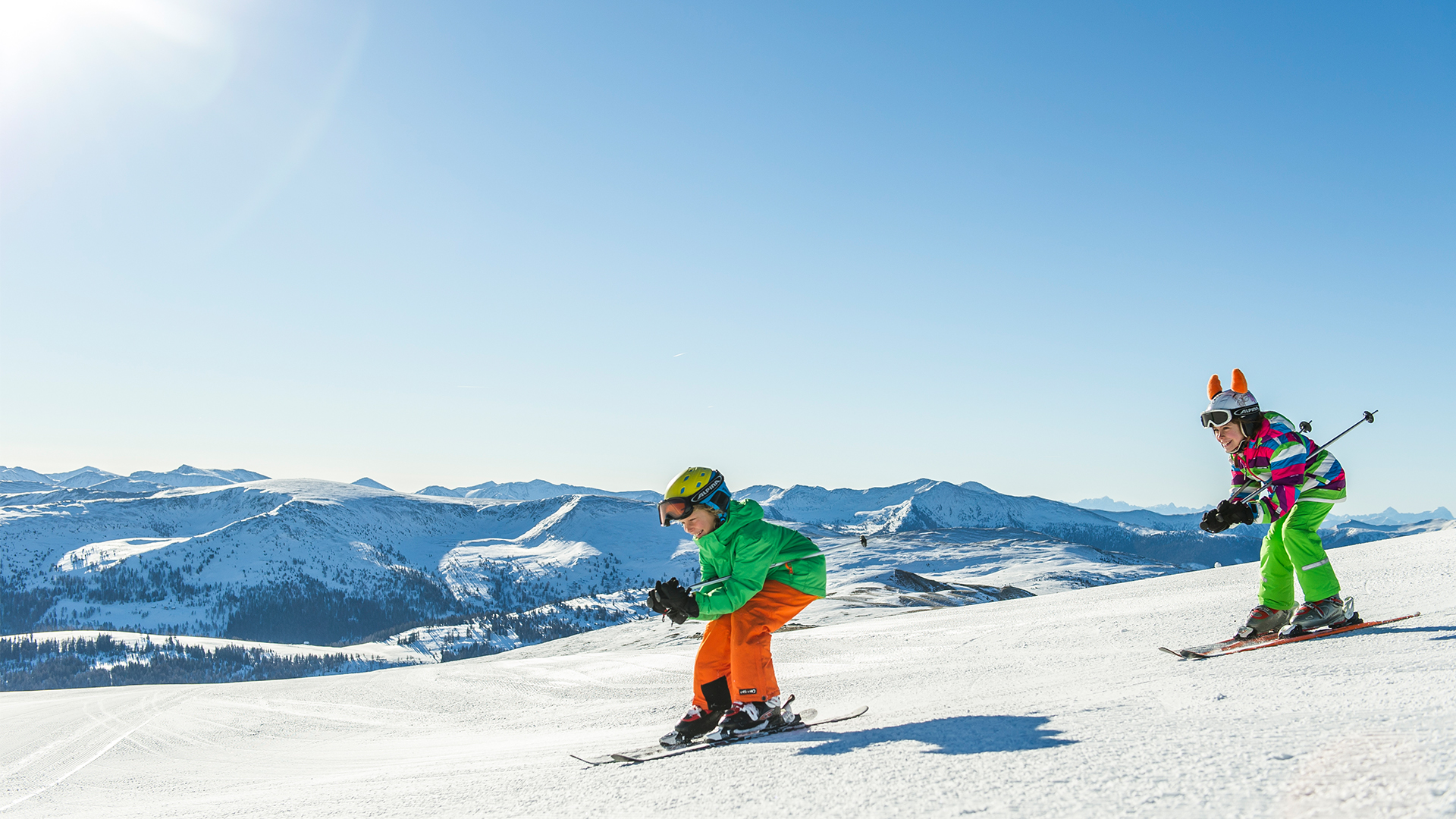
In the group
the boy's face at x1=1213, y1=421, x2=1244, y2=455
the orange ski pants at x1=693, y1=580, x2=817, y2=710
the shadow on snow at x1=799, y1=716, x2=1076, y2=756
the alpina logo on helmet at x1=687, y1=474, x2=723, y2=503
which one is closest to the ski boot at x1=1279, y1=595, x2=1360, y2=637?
the boy's face at x1=1213, y1=421, x2=1244, y2=455

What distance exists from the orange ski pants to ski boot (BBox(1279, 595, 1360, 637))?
144 inches

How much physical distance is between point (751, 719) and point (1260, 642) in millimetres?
3885

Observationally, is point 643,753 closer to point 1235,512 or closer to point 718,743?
point 718,743

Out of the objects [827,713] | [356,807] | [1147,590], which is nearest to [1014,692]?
[827,713]

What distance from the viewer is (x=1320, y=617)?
5.91 m

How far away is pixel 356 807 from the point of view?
4.46m

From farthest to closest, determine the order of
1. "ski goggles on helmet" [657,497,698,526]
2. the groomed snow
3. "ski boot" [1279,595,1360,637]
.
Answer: "ski boot" [1279,595,1360,637]
"ski goggles on helmet" [657,497,698,526]
the groomed snow

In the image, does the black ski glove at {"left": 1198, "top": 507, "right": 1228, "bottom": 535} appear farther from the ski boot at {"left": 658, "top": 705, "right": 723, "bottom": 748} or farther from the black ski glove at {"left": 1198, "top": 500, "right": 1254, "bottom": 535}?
the ski boot at {"left": 658, "top": 705, "right": 723, "bottom": 748}

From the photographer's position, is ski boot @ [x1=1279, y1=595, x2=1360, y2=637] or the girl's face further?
ski boot @ [x1=1279, y1=595, x2=1360, y2=637]

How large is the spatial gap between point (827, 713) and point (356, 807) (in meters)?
3.07

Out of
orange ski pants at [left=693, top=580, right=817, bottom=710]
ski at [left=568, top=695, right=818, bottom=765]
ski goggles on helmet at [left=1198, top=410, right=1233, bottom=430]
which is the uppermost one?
ski goggles on helmet at [left=1198, top=410, right=1233, bottom=430]

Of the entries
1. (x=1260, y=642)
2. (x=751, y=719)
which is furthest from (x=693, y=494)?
(x=1260, y=642)

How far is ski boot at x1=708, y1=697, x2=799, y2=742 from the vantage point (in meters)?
4.86

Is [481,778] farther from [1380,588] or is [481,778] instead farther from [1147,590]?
[1147,590]
